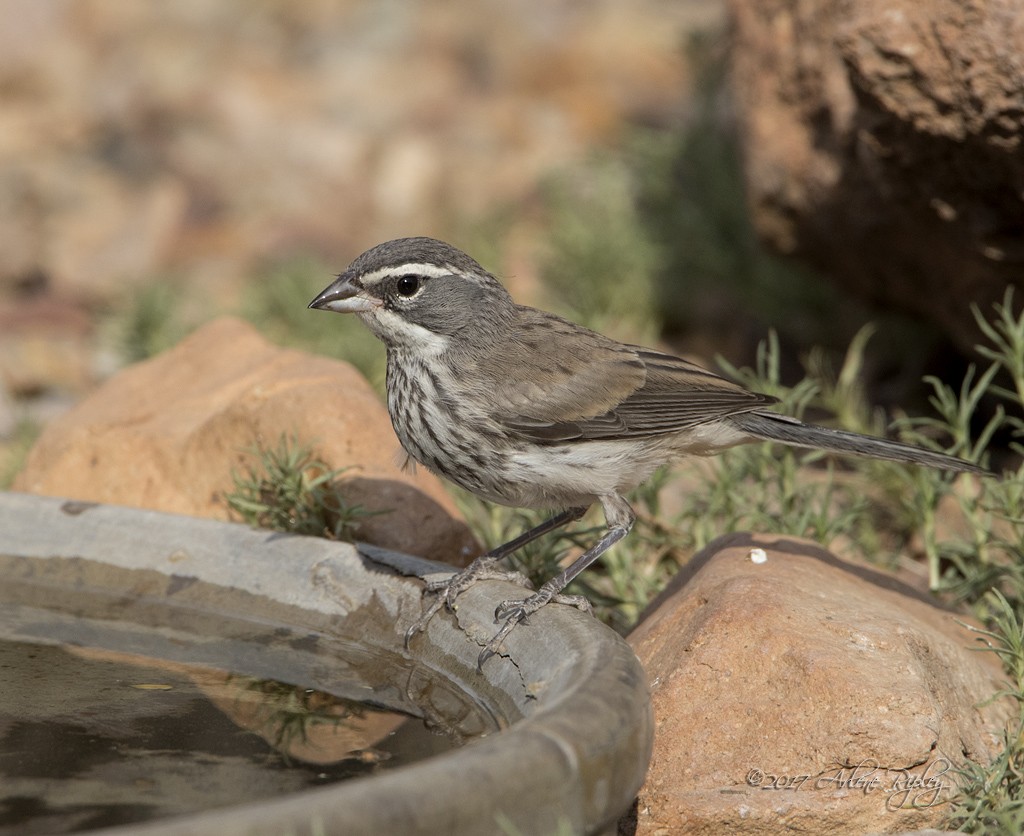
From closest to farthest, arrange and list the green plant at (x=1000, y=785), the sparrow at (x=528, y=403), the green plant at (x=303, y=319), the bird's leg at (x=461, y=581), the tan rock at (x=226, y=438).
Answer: the green plant at (x=1000, y=785) < the bird's leg at (x=461, y=581) < the sparrow at (x=528, y=403) < the tan rock at (x=226, y=438) < the green plant at (x=303, y=319)

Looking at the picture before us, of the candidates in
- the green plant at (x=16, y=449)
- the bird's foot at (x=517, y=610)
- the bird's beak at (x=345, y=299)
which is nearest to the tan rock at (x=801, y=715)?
the bird's foot at (x=517, y=610)

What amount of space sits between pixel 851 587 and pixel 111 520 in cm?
290

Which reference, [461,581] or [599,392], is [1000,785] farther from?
[599,392]

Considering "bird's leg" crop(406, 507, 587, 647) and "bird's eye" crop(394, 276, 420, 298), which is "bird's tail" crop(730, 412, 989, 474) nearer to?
"bird's leg" crop(406, 507, 587, 647)

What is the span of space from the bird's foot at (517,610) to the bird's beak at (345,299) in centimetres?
139

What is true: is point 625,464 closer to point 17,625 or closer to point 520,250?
point 17,625

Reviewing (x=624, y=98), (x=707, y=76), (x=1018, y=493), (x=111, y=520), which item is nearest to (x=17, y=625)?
(x=111, y=520)

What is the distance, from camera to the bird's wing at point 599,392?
5211 mm

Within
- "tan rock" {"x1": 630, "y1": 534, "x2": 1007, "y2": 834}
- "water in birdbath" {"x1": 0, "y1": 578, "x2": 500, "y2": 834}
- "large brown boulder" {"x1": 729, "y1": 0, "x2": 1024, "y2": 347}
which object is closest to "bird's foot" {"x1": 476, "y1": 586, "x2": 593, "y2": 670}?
"water in birdbath" {"x1": 0, "y1": 578, "x2": 500, "y2": 834}

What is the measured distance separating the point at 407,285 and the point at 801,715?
2259 millimetres

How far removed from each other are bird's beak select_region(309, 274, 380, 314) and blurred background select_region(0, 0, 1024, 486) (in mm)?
2450

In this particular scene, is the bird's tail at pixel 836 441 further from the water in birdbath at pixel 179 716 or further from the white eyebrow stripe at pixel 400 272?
the water in birdbath at pixel 179 716

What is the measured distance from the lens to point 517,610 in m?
4.44

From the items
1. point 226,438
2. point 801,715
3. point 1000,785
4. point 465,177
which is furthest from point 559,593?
point 465,177
